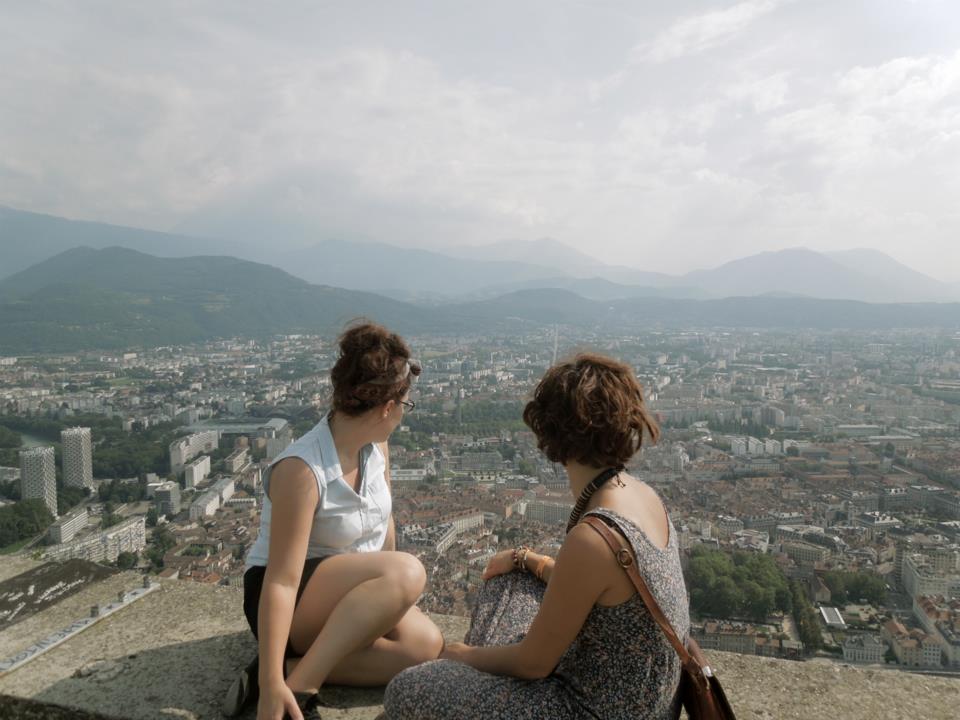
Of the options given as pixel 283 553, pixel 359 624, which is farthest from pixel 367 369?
pixel 359 624

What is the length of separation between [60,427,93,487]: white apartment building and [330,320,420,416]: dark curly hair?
14.4 m

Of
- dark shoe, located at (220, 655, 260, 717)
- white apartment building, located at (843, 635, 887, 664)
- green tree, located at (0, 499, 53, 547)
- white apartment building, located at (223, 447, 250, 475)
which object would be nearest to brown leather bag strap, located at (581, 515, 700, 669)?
dark shoe, located at (220, 655, 260, 717)

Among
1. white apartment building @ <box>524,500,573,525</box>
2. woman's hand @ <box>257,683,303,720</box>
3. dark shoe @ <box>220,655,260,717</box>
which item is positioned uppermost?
woman's hand @ <box>257,683,303,720</box>

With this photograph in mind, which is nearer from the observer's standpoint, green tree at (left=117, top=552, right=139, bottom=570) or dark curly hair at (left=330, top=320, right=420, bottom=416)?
dark curly hair at (left=330, top=320, right=420, bottom=416)

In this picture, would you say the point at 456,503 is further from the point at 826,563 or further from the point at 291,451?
the point at 291,451

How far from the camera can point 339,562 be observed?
5.06 feet

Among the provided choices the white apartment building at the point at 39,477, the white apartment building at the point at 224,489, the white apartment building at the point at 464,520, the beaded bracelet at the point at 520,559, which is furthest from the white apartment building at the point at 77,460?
the beaded bracelet at the point at 520,559

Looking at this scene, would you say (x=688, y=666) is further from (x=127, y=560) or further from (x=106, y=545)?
(x=106, y=545)

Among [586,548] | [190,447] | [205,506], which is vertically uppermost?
[586,548]

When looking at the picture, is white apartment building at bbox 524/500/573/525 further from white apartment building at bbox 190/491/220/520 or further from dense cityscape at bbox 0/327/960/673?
white apartment building at bbox 190/491/220/520

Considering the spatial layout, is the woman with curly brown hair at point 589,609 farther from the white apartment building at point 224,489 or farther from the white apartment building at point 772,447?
the white apartment building at point 772,447

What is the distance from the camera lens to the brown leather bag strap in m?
1.11

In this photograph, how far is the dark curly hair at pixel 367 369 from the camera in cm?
156

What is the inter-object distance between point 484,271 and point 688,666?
133005 millimetres
